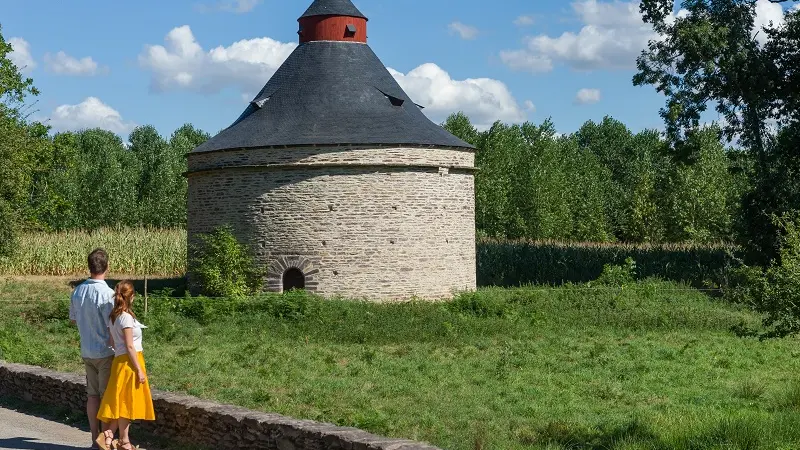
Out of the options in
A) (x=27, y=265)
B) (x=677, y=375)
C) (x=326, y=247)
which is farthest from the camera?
(x=27, y=265)

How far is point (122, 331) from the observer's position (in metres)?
8.80

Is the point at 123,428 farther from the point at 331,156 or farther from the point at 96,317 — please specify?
the point at 331,156

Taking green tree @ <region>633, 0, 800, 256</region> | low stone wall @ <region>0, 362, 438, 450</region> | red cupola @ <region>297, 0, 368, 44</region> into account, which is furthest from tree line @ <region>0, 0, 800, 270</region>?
low stone wall @ <region>0, 362, 438, 450</region>

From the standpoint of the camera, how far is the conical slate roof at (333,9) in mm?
26562

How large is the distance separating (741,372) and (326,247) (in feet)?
35.7

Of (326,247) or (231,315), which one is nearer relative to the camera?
(231,315)

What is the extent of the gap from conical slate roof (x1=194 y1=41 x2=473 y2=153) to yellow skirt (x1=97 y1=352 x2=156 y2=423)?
14.6 meters

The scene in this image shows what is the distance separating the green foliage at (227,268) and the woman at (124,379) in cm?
1413

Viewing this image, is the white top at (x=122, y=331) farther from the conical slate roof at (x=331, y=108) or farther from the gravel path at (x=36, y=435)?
the conical slate roof at (x=331, y=108)

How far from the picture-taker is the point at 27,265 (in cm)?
3259

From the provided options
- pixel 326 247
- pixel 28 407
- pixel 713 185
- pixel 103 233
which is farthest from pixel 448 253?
pixel 713 185

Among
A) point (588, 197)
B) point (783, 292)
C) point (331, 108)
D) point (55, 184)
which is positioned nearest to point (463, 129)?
point (588, 197)

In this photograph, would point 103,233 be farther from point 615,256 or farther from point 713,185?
point 713,185

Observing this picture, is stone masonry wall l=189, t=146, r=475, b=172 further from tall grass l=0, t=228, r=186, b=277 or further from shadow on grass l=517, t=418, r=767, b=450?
shadow on grass l=517, t=418, r=767, b=450
